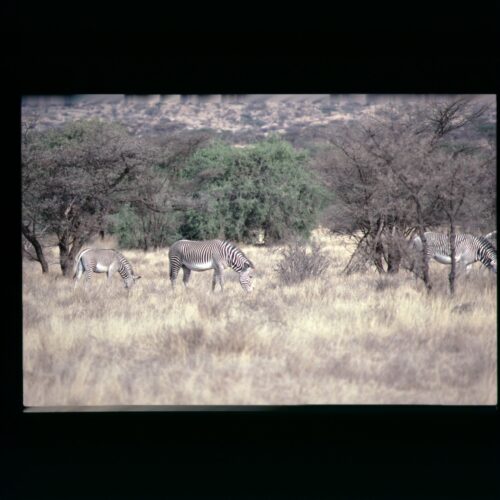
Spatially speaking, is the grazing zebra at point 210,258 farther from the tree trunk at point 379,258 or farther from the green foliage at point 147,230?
the green foliage at point 147,230

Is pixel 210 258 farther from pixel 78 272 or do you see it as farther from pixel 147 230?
pixel 147 230

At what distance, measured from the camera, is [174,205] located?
13391 mm

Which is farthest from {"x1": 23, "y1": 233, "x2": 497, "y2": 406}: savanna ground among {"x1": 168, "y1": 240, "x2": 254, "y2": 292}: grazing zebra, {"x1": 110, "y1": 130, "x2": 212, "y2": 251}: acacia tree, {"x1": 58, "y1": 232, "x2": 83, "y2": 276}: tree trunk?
{"x1": 110, "y1": 130, "x2": 212, "y2": 251}: acacia tree

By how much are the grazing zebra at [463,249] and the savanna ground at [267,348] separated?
2.73 ft


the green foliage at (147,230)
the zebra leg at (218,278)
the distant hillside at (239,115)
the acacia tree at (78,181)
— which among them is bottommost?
the zebra leg at (218,278)

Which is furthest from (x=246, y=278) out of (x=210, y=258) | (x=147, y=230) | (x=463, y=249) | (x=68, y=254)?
(x=147, y=230)

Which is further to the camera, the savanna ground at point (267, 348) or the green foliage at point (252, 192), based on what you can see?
the green foliage at point (252, 192)

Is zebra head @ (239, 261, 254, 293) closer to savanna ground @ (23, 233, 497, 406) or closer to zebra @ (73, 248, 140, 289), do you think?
savanna ground @ (23, 233, 497, 406)

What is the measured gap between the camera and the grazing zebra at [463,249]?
1044 centimetres
